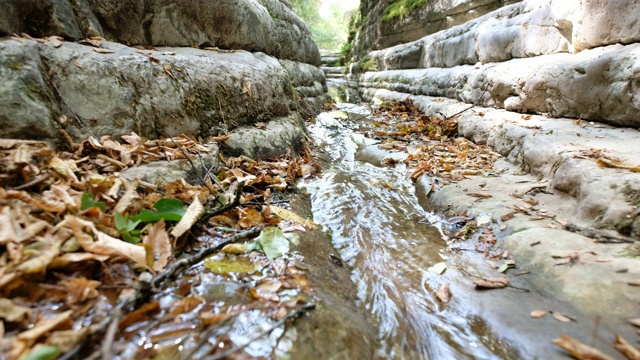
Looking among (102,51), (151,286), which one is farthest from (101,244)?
(102,51)

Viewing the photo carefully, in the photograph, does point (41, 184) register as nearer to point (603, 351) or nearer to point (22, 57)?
point (22, 57)

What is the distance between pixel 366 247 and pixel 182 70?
252 centimetres

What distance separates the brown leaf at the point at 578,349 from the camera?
1.26 meters

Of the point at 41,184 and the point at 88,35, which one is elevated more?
the point at 88,35

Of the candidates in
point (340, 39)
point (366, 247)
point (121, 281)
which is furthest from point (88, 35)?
point (340, 39)

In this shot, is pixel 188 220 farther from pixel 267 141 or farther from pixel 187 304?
pixel 267 141

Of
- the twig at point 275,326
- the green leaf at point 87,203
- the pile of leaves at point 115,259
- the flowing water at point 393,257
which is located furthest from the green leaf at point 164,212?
the flowing water at point 393,257

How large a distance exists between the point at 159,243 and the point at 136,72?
183 cm

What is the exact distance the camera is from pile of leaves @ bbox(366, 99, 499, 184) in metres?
3.73

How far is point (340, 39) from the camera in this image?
25.3m

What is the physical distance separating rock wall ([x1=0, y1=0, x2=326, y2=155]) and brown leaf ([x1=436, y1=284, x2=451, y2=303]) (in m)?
2.38

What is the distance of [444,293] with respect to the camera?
1.93m

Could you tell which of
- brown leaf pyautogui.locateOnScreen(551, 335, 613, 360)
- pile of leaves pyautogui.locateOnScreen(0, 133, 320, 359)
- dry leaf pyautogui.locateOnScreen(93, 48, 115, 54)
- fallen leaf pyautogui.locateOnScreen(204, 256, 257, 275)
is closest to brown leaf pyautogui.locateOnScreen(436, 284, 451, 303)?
brown leaf pyautogui.locateOnScreen(551, 335, 613, 360)

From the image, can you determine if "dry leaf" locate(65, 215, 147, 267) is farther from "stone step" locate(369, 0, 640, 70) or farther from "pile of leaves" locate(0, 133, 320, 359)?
"stone step" locate(369, 0, 640, 70)
